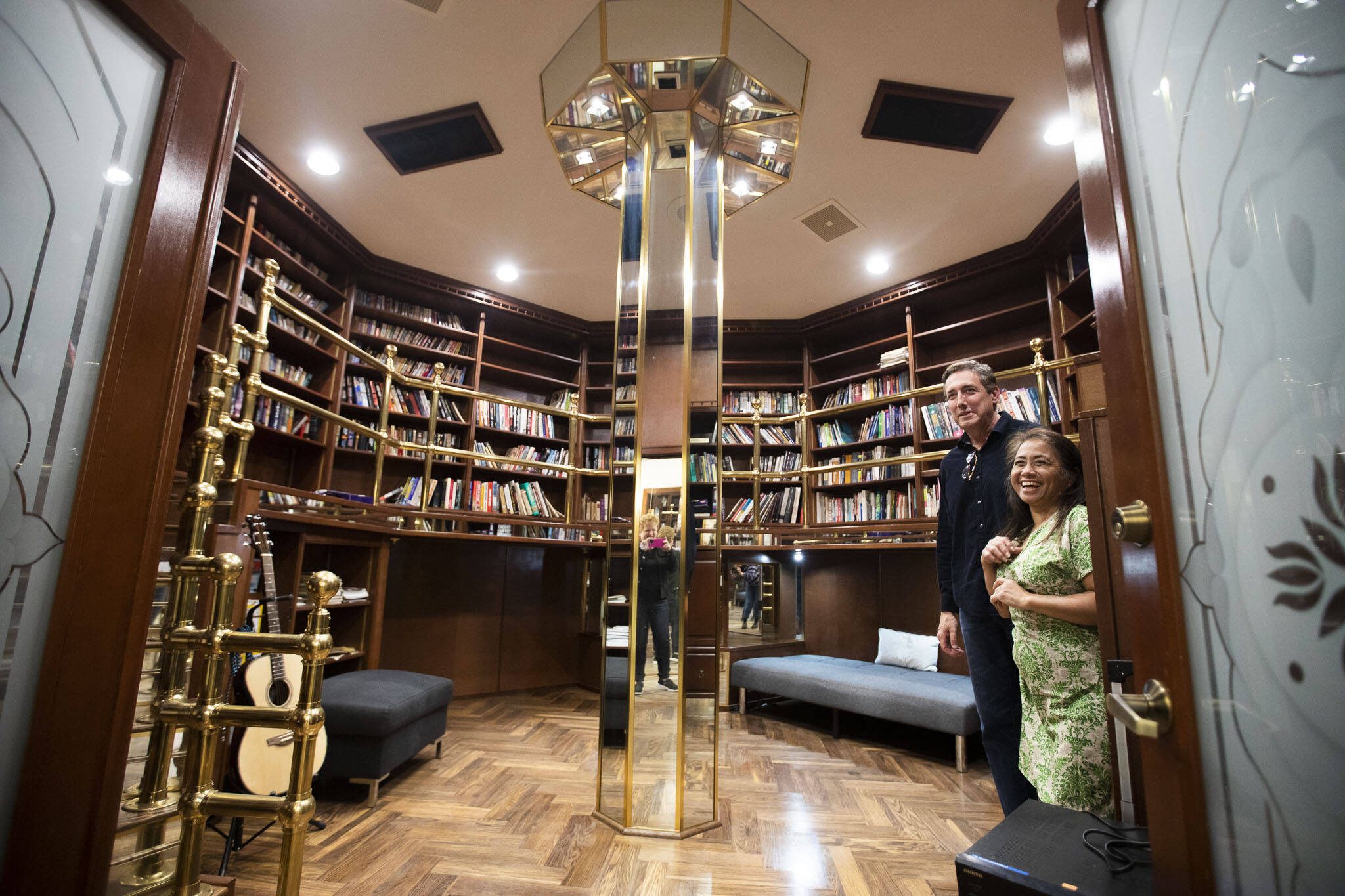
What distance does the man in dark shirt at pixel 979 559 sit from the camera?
1442mm

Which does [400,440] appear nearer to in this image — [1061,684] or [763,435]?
[763,435]

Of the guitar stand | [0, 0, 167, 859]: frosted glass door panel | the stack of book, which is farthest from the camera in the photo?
the stack of book

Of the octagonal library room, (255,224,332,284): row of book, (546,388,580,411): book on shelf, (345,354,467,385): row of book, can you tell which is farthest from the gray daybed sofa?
(255,224,332,284): row of book

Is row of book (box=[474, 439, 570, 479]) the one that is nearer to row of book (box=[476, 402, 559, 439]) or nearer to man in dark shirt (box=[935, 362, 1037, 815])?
row of book (box=[476, 402, 559, 439])

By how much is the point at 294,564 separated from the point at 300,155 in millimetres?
2348

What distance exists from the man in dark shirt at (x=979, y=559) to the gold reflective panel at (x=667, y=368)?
70cm

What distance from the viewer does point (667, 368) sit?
207 cm

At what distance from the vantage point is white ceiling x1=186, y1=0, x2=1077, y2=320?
2.45 m

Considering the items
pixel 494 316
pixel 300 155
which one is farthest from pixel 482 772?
pixel 494 316

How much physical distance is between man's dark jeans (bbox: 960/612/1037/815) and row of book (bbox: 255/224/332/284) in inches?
167

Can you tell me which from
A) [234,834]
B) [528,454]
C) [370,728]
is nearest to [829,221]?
[528,454]

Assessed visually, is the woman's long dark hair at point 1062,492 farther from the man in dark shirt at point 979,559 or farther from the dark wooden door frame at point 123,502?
the dark wooden door frame at point 123,502

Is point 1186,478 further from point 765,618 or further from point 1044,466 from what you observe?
point 765,618

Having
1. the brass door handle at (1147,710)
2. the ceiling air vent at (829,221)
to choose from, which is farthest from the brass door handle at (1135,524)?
the ceiling air vent at (829,221)
